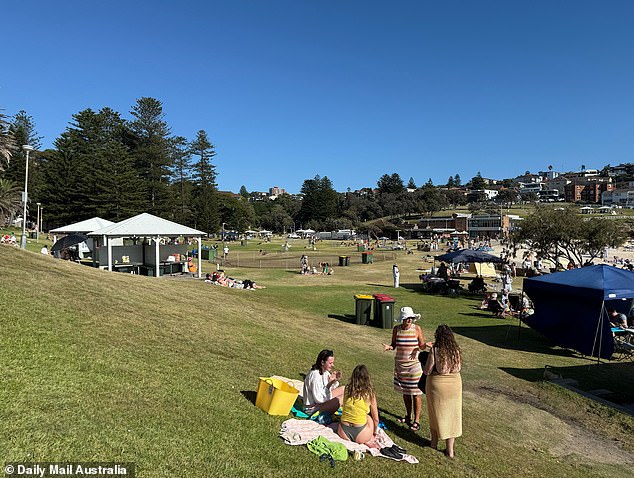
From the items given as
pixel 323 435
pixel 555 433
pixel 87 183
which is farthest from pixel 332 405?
pixel 87 183

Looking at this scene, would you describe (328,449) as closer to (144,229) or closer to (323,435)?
(323,435)

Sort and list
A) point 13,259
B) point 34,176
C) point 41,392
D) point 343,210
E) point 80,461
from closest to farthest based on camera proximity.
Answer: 1. point 80,461
2. point 41,392
3. point 13,259
4. point 34,176
5. point 343,210

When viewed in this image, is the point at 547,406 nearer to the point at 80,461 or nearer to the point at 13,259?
the point at 80,461

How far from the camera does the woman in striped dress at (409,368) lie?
5930 mm

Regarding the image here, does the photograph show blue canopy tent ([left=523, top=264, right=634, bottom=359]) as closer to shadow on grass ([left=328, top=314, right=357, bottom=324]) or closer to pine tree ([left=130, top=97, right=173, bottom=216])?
shadow on grass ([left=328, top=314, right=357, bottom=324])

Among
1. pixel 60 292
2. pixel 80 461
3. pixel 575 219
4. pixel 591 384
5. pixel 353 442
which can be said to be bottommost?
pixel 591 384

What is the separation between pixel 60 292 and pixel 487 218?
392ft

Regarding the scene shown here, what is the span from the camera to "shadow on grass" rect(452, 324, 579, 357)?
11.8 meters

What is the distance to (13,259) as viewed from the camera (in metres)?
11.4

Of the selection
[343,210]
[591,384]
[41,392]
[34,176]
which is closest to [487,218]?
[343,210]

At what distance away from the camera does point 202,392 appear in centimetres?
584

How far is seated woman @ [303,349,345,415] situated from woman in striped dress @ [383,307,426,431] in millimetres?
906

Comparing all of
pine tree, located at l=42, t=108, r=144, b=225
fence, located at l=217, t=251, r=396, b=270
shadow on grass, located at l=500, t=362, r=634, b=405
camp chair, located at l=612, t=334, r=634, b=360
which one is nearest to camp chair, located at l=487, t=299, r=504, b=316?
camp chair, located at l=612, t=334, r=634, b=360

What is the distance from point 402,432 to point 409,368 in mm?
868
